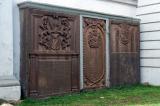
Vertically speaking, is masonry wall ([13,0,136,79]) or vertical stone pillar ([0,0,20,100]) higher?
masonry wall ([13,0,136,79])

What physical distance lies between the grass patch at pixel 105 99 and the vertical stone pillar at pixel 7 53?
0.39m

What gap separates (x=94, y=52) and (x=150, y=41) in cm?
248

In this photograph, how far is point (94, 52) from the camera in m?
9.41

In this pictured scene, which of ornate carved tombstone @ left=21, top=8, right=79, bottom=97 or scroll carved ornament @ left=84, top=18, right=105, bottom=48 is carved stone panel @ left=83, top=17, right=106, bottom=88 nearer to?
scroll carved ornament @ left=84, top=18, right=105, bottom=48

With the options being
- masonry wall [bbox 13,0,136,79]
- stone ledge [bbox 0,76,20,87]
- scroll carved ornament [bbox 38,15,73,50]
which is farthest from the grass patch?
scroll carved ornament [bbox 38,15,73,50]

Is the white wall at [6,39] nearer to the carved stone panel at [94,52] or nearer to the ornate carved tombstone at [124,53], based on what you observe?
the carved stone panel at [94,52]

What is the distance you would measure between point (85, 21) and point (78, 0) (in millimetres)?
663

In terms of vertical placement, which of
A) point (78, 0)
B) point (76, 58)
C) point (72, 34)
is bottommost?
point (76, 58)

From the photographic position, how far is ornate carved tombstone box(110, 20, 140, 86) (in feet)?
32.8

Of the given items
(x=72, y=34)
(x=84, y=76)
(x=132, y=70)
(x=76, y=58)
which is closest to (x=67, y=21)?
(x=72, y=34)

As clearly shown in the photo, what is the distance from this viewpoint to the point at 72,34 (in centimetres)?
867

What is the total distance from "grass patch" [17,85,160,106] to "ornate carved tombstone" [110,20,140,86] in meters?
0.90

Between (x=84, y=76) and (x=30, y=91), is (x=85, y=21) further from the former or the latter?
(x=30, y=91)

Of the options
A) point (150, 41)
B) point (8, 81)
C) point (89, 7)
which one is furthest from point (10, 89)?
point (150, 41)
